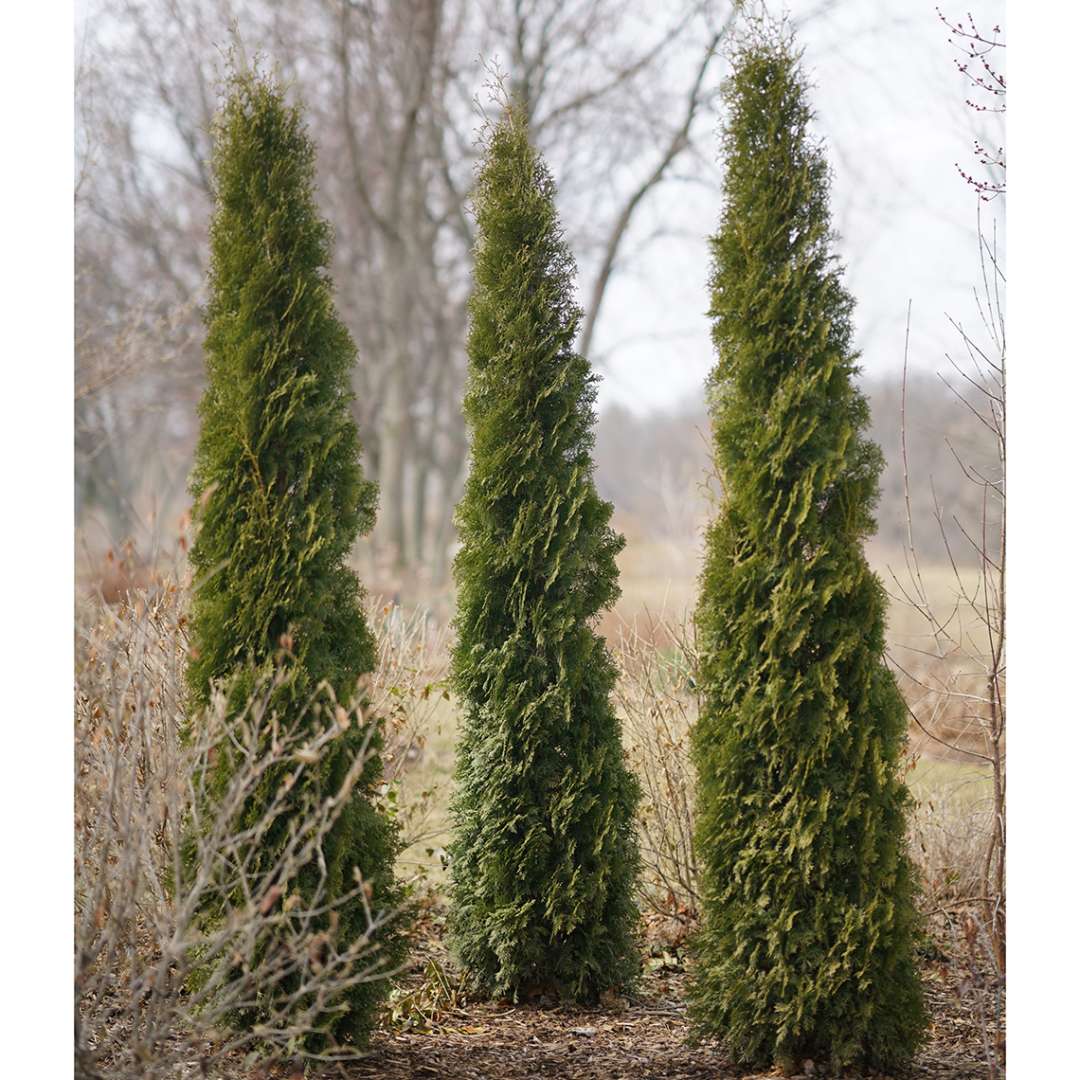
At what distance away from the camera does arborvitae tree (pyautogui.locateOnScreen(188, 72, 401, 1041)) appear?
3668 mm

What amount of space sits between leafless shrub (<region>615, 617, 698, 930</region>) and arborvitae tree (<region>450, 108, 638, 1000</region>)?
813 millimetres

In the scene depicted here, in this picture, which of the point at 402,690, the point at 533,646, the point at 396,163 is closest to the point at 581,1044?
the point at 533,646

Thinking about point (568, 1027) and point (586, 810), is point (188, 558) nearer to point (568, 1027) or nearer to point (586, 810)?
point (586, 810)

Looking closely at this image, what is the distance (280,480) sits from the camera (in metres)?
3.78

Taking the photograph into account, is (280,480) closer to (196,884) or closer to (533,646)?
(533,646)

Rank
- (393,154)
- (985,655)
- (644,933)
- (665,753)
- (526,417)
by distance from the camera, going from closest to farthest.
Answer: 1. (526,417)
2. (985,655)
3. (644,933)
4. (665,753)
5. (393,154)

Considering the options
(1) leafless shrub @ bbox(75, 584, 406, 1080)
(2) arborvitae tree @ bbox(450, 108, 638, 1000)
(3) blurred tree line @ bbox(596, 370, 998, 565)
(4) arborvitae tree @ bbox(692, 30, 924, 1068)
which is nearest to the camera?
(1) leafless shrub @ bbox(75, 584, 406, 1080)

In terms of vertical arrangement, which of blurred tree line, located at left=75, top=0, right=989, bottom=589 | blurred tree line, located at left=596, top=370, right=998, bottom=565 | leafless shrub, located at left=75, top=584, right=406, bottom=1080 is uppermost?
blurred tree line, located at left=75, top=0, right=989, bottom=589

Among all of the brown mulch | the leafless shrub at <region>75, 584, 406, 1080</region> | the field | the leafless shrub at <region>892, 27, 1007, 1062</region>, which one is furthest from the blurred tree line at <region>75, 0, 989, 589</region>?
the brown mulch

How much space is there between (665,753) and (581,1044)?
4.96 feet

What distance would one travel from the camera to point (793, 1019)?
144 inches

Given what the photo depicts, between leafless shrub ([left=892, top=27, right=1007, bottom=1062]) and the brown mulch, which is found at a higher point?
leafless shrub ([left=892, top=27, right=1007, bottom=1062])

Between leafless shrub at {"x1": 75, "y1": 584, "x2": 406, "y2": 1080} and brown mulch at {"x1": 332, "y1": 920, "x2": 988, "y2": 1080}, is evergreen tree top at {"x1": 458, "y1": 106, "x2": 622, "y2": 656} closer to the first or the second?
leafless shrub at {"x1": 75, "y1": 584, "x2": 406, "y2": 1080}
